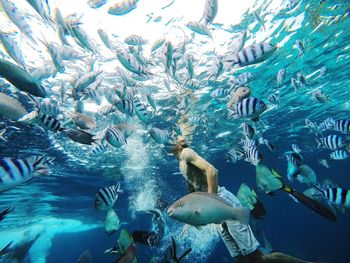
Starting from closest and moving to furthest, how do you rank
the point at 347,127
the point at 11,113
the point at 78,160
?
the point at 11,113, the point at 347,127, the point at 78,160

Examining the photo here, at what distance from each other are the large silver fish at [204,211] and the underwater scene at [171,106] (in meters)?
0.01

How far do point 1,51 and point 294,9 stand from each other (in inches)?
506

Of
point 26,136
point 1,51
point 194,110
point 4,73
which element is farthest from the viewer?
point 194,110

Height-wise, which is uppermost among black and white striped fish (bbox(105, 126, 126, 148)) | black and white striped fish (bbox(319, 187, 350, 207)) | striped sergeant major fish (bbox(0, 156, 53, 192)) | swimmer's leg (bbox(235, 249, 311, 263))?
black and white striped fish (bbox(105, 126, 126, 148))

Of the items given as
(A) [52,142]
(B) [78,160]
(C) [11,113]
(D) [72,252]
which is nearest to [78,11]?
(C) [11,113]

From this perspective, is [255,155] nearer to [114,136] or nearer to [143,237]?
[143,237]

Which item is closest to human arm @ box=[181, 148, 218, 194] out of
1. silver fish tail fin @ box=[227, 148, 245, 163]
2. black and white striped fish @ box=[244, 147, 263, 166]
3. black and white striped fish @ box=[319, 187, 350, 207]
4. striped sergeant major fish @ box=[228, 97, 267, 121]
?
striped sergeant major fish @ box=[228, 97, 267, 121]

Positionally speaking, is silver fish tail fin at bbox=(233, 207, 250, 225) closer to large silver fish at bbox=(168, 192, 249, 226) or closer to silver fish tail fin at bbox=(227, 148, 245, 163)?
large silver fish at bbox=(168, 192, 249, 226)

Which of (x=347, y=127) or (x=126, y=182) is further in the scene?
(x=126, y=182)

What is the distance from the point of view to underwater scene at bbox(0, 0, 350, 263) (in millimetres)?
3910

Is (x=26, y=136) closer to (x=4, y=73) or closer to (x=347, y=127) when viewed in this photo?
(x=4, y=73)

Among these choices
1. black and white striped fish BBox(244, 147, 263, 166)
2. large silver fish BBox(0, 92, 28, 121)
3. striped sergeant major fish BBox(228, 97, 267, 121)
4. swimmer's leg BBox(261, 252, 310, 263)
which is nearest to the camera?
swimmer's leg BBox(261, 252, 310, 263)

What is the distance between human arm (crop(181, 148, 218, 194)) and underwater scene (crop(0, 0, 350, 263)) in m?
0.03

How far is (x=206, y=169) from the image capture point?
3762mm
